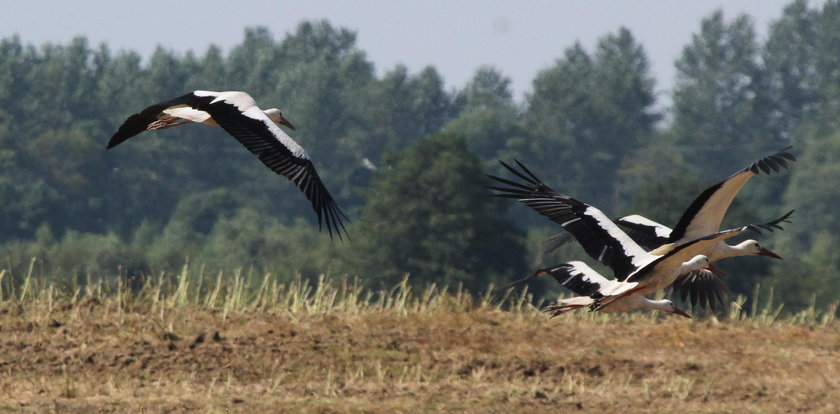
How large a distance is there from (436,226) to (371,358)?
3622 centimetres

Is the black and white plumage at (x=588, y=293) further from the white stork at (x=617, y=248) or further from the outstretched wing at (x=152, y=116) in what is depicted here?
the outstretched wing at (x=152, y=116)

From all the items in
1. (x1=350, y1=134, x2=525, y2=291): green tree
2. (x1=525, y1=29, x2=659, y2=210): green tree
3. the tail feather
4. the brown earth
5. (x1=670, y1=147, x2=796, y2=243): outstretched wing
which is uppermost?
(x1=525, y1=29, x2=659, y2=210): green tree

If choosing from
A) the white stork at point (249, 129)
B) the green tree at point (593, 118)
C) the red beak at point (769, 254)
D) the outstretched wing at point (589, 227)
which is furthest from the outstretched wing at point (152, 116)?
the green tree at point (593, 118)

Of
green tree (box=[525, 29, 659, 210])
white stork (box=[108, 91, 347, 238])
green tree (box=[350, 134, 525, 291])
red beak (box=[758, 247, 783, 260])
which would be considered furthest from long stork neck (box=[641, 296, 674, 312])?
green tree (box=[525, 29, 659, 210])

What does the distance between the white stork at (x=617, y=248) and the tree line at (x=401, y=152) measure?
33784 mm

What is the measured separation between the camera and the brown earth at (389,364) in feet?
35.4

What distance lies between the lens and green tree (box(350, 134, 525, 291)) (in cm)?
4681

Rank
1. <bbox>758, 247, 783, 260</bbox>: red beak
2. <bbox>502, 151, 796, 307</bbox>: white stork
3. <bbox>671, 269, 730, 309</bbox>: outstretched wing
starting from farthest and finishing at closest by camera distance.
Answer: <bbox>671, 269, 730, 309</bbox>: outstretched wing, <bbox>758, 247, 783, 260</bbox>: red beak, <bbox>502, 151, 796, 307</bbox>: white stork

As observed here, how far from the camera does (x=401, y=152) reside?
55.6 metres

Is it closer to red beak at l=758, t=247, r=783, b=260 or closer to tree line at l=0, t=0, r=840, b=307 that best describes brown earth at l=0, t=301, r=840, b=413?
red beak at l=758, t=247, r=783, b=260

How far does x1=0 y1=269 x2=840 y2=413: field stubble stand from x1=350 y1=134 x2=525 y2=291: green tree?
30801 millimetres

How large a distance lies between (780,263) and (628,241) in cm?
4496

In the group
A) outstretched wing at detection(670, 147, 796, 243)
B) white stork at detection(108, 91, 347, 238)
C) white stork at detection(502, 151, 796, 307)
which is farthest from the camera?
white stork at detection(108, 91, 347, 238)

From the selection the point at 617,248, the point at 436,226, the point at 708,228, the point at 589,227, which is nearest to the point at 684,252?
the point at 708,228
